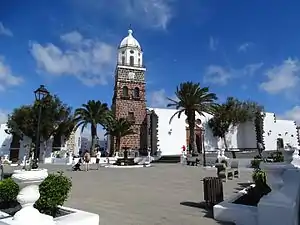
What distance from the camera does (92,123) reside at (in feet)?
Answer: 120

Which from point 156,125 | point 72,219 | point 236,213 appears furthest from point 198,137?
point 72,219

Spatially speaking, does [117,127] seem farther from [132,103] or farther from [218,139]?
[218,139]

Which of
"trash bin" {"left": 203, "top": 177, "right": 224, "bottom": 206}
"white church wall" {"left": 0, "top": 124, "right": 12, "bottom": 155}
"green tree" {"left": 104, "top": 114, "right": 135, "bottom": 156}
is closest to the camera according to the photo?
"trash bin" {"left": 203, "top": 177, "right": 224, "bottom": 206}

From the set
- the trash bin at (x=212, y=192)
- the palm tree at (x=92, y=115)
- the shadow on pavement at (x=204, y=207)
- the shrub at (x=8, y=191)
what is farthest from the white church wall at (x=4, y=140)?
the trash bin at (x=212, y=192)

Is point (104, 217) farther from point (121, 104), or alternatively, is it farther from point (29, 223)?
point (121, 104)

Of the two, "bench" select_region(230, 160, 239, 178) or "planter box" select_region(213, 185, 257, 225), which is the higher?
"bench" select_region(230, 160, 239, 178)

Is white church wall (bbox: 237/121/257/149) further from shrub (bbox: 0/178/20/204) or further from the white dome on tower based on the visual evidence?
shrub (bbox: 0/178/20/204)

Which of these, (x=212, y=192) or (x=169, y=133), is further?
(x=169, y=133)

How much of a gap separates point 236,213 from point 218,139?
40.1 m

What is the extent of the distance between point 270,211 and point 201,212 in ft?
6.58

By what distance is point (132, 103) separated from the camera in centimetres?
4641

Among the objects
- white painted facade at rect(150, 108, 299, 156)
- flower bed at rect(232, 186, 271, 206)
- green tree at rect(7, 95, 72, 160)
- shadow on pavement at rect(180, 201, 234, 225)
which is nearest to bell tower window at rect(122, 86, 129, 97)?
white painted facade at rect(150, 108, 299, 156)

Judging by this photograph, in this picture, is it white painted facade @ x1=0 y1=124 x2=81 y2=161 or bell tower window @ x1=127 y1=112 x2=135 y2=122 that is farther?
bell tower window @ x1=127 y1=112 x2=135 y2=122

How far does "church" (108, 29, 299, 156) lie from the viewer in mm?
42750
